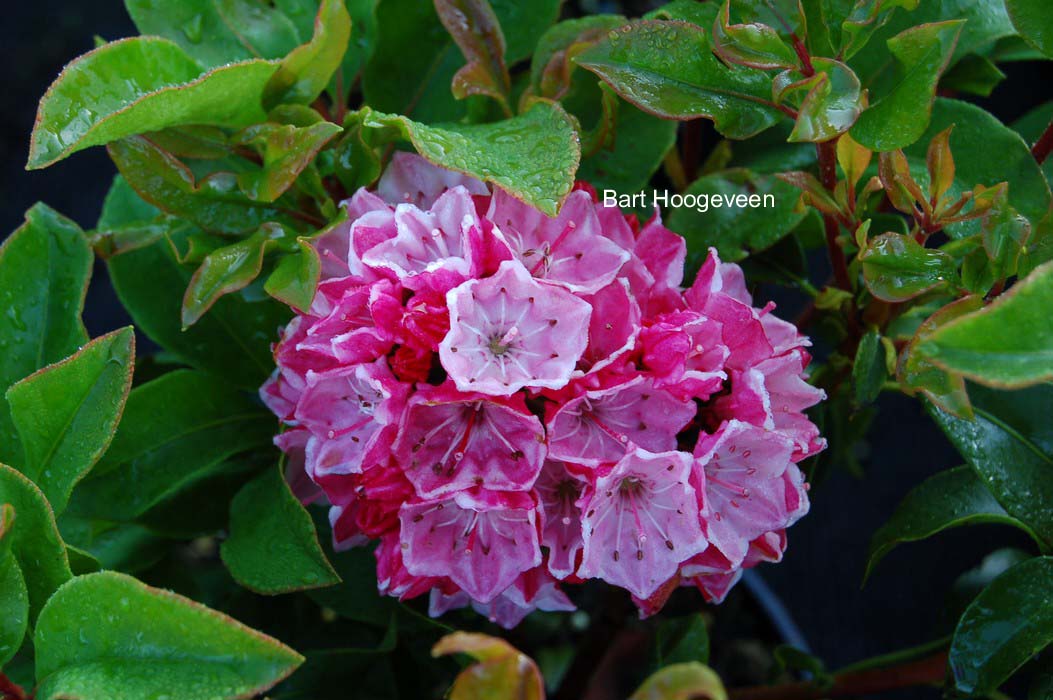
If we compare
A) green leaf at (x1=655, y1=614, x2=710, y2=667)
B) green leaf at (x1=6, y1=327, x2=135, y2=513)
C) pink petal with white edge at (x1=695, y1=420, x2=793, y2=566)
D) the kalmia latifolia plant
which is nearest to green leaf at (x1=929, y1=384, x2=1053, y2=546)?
the kalmia latifolia plant

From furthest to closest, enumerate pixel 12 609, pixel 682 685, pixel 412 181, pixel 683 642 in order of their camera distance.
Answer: pixel 683 642 < pixel 412 181 < pixel 12 609 < pixel 682 685

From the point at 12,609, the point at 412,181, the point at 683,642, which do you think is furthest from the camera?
the point at 683,642

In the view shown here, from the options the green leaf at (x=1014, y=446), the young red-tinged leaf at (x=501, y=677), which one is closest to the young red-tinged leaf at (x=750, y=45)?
the green leaf at (x=1014, y=446)

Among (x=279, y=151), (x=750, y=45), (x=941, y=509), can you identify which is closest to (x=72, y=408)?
(x=279, y=151)

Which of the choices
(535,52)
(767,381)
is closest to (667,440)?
(767,381)

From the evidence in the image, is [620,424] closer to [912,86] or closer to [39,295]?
[912,86]

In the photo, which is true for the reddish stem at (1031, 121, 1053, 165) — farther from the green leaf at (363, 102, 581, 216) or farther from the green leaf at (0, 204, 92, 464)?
the green leaf at (0, 204, 92, 464)
